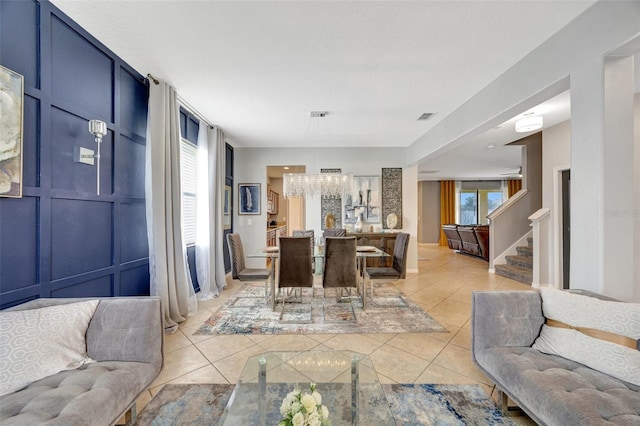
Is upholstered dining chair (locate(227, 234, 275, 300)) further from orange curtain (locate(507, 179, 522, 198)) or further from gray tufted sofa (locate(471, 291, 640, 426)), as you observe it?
orange curtain (locate(507, 179, 522, 198))

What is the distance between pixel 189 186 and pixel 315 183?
195 centimetres

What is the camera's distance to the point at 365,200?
18.5ft

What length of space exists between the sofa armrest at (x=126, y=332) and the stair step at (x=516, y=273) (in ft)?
19.0

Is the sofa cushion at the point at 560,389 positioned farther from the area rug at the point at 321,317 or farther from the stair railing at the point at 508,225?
the stair railing at the point at 508,225

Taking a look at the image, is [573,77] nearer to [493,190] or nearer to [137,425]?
[137,425]

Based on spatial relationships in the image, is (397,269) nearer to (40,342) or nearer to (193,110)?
(40,342)

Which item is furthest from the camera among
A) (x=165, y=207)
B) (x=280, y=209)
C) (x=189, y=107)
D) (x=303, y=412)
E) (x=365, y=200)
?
(x=280, y=209)

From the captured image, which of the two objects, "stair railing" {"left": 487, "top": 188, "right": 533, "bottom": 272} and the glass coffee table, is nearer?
the glass coffee table

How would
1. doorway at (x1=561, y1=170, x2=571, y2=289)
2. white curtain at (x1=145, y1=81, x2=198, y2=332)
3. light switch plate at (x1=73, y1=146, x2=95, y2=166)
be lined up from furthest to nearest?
doorway at (x1=561, y1=170, x2=571, y2=289)
white curtain at (x1=145, y1=81, x2=198, y2=332)
light switch plate at (x1=73, y1=146, x2=95, y2=166)

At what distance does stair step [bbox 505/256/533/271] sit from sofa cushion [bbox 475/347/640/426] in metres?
4.31

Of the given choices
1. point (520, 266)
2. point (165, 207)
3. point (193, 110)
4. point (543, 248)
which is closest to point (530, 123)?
point (543, 248)

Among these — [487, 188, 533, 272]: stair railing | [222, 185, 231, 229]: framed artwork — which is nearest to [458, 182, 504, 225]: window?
[487, 188, 533, 272]: stair railing

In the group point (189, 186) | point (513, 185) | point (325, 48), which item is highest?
point (325, 48)

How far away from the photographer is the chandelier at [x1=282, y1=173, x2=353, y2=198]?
164 inches
